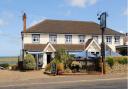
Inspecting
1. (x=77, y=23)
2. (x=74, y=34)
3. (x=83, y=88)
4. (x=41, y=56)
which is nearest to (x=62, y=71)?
(x=83, y=88)

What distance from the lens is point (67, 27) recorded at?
62750 millimetres

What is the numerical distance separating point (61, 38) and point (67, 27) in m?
3.10

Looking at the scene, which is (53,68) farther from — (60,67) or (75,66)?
(75,66)

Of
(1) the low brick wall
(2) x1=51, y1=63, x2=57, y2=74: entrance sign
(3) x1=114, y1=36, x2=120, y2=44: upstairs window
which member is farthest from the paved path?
(3) x1=114, y1=36, x2=120, y2=44: upstairs window

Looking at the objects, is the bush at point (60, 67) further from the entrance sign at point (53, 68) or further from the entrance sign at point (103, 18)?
the entrance sign at point (103, 18)

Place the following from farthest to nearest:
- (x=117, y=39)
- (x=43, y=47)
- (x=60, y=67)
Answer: (x=117, y=39) < (x=43, y=47) < (x=60, y=67)

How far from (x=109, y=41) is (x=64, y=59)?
25981 millimetres

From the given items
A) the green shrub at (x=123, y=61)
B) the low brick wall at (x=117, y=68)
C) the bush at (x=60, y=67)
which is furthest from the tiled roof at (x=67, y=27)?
the low brick wall at (x=117, y=68)

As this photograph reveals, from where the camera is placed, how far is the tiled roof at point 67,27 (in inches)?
2362

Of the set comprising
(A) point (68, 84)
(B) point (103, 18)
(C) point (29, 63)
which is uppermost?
(B) point (103, 18)

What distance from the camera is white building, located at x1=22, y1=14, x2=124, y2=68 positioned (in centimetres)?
5722

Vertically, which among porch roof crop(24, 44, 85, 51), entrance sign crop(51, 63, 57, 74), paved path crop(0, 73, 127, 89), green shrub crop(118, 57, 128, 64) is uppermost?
porch roof crop(24, 44, 85, 51)

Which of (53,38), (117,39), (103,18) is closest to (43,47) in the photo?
(53,38)

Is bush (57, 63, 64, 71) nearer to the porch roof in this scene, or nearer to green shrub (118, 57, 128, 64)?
green shrub (118, 57, 128, 64)
